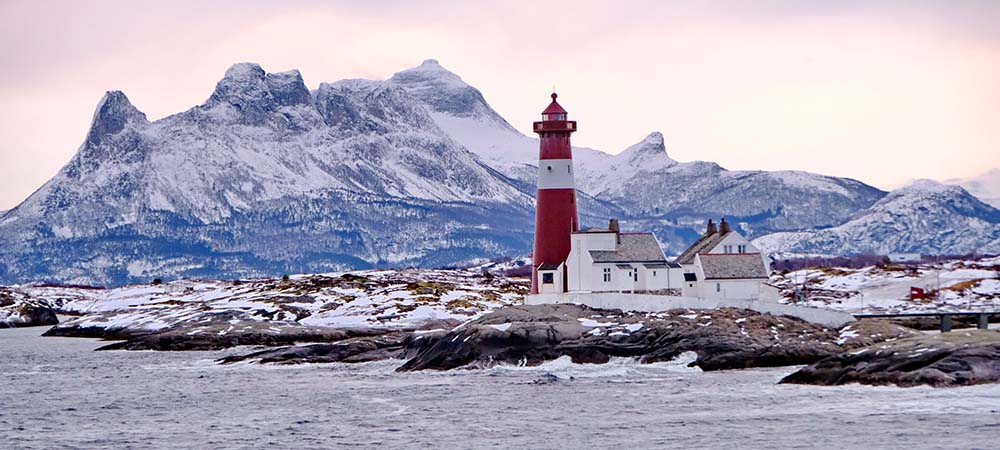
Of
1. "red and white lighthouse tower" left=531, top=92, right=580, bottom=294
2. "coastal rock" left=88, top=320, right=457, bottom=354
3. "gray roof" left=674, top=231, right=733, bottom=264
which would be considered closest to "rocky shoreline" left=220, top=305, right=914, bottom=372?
"gray roof" left=674, top=231, right=733, bottom=264

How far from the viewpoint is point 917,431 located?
50.1 metres

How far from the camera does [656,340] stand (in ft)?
254

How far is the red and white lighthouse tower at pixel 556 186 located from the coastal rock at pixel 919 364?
95.7 feet

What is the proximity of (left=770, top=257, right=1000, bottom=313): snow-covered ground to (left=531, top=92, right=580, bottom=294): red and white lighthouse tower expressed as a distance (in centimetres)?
1845

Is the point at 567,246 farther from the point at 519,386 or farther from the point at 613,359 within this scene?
the point at 519,386

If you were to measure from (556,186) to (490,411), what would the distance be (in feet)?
113

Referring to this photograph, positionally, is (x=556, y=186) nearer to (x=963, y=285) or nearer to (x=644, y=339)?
(x=644, y=339)

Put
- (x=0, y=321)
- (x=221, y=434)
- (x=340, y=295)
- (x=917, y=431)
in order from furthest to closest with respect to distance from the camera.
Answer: (x=0, y=321), (x=340, y=295), (x=221, y=434), (x=917, y=431)

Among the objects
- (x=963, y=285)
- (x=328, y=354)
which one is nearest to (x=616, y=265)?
(x=328, y=354)

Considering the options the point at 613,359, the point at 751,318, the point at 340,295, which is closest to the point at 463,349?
the point at 613,359

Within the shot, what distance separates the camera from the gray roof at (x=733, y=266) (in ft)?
286

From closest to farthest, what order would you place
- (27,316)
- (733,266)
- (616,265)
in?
(733,266), (616,265), (27,316)

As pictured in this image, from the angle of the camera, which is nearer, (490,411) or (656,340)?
(490,411)

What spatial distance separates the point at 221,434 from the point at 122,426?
223 inches
